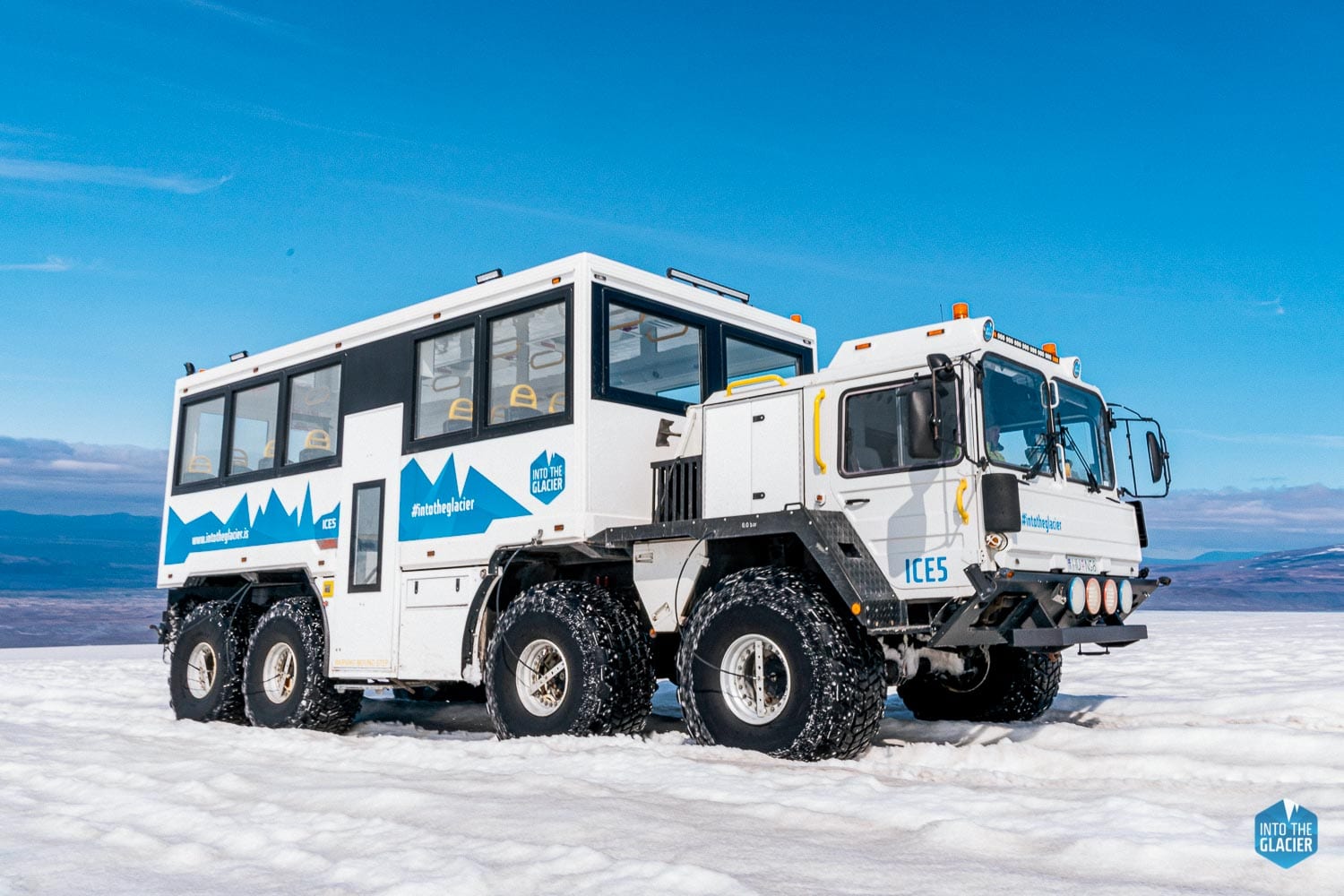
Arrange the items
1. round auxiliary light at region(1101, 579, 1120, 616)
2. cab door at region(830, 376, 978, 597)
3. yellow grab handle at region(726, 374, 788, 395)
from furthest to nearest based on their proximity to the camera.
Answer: yellow grab handle at region(726, 374, 788, 395)
round auxiliary light at region(1101, 579, 1120, 616)
cab door at region(830, 376, 978, 597)

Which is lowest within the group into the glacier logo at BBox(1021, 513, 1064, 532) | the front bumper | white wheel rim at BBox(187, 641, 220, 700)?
white wheel rim at BBox(187, 641, 220, 700)

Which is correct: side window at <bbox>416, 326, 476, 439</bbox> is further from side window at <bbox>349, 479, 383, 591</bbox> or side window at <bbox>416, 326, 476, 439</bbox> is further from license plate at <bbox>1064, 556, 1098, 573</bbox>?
license plate at <bbox>1064, 556, 1098, 573</bbox>

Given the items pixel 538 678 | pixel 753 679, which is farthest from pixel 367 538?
pixel 753 679

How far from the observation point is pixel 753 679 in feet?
24.6

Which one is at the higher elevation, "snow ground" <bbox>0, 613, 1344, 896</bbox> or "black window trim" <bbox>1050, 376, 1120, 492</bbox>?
"black window trim" <bbox>1050, 376, 1120, 492</bbox>

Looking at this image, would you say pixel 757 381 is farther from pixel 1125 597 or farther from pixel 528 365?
pixel 1125 597

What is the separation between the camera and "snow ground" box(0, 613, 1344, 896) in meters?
4.31

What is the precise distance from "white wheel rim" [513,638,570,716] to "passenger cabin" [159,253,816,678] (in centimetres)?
82

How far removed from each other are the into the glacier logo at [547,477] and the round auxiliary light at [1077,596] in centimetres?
367

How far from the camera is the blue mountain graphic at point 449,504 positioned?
9.03 m

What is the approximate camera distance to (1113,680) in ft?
41.0

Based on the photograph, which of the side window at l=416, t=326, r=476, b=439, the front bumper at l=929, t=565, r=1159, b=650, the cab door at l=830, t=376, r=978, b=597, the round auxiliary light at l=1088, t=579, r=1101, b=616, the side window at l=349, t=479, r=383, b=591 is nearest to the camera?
the front bumper at l=929, t=565, r=1159, b=650

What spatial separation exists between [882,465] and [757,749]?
2003 millimetres

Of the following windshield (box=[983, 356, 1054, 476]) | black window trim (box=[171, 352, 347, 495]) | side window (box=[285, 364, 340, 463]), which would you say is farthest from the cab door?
side window (box=[285, 364, 340, 463])
